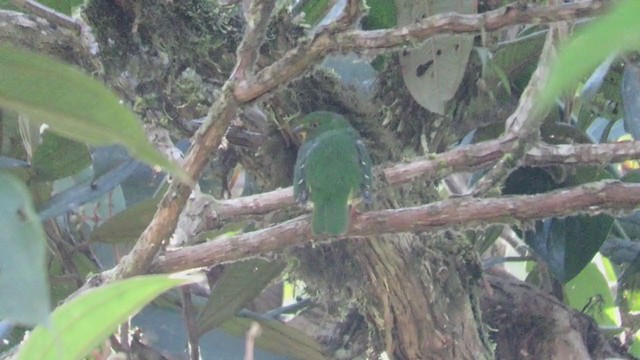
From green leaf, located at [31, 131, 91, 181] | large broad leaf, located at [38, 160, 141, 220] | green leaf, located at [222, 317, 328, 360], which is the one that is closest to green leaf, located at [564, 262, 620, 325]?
green leaf, located at [222, 317, 328, 360]

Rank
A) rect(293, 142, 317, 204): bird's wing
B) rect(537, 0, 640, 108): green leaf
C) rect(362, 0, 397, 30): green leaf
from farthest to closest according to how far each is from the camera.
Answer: rect(362, 0, 397, 30): green leaf
rect(293, 142, 317, 204): bird's wing
rect(537, 0, 640, 108): green leaf

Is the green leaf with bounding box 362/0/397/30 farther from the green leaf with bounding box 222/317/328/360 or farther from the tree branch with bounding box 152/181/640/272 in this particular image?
the green leaf with bounding box 222/317/328/360

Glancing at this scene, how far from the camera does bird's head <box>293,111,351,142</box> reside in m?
2.11

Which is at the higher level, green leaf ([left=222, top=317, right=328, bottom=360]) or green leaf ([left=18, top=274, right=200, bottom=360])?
green leaf ([left=18, top=274, right=200, bottom=360])

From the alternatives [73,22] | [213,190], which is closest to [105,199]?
[213,190]

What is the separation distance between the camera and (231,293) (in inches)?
90.5

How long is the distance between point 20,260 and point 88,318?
0.11 meters

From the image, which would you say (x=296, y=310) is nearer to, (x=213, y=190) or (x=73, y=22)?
(x=213, y=190)

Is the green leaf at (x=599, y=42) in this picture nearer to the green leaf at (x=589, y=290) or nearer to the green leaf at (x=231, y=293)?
the green leaf at (x=231, y=293)

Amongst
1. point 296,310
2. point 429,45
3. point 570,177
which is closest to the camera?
point 429,45

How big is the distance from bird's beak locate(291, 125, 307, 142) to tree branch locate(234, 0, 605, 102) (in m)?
0.62

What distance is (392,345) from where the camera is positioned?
208 centimetres

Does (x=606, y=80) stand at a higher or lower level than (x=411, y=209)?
higher

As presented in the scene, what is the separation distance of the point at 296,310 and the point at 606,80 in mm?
1204
